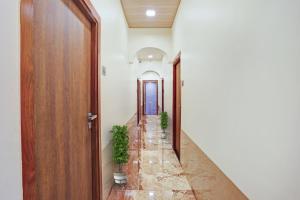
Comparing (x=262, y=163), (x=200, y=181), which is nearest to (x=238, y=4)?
(x=262, y=163)

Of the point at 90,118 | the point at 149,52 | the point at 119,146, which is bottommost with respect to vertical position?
the point at 119,146

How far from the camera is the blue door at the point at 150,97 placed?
10.6m

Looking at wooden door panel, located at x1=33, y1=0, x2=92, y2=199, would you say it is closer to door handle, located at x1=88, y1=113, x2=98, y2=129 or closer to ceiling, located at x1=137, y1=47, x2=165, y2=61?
door handle, located at x1=88, y1=113, x2=98, y2=129

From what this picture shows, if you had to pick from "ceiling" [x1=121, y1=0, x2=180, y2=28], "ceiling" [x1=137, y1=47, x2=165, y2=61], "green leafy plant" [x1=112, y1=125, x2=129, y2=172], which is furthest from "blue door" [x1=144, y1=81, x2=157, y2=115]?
"green leafy plant" [x1=112, y1=125, x2=129, y2=172]

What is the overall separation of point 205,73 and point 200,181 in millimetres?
1144

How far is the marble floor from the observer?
7.38ft

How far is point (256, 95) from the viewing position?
907 mm

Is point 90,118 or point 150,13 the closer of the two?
point 90,118

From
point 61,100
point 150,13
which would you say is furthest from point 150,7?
point 61,100

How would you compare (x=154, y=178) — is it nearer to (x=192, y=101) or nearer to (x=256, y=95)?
(x=192, y=101)

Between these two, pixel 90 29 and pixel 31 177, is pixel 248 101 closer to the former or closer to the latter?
pixel 31 177

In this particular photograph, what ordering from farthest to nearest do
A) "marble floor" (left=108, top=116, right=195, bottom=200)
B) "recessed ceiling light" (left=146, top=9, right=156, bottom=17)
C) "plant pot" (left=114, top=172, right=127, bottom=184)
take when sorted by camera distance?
"recessed ceiling light" (left=146, top=9, right=156, bottom=17), "plant pot" (left=114, top=172, right=127, bottom=184), "marble floor" (left=108, top=116, right=195, bottom=200)
